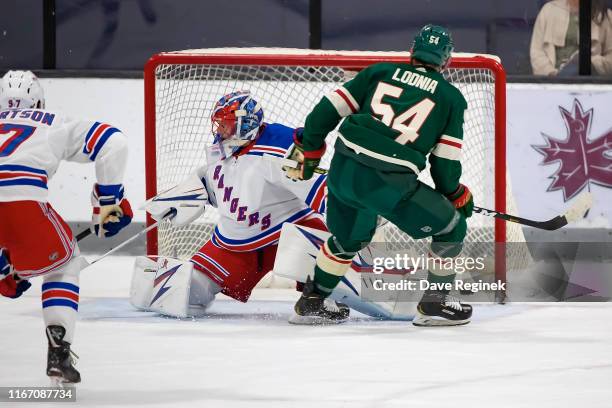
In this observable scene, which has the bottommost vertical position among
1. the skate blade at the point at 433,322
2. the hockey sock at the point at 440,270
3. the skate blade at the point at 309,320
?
the skate blade at the point at 309,320

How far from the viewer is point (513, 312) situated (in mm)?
5195

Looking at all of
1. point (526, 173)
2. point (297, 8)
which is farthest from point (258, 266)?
point (297, 8)

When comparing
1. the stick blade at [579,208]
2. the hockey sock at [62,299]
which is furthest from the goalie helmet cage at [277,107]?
the hockey sock at [62,299]

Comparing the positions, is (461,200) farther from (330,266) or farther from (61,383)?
(61,383)

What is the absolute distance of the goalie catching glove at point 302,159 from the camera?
15.4 feet

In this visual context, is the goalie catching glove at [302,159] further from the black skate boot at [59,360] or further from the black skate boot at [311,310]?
the black skate boot at [59,360]

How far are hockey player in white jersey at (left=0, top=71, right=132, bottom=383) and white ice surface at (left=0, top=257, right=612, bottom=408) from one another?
0.23 metres

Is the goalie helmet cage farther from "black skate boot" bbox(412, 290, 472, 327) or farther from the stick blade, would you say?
"black skate boot" bbox(412, 290, 472, 327)

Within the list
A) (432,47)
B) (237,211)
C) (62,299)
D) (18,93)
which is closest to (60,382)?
(62,299)

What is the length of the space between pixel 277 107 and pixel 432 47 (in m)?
1.69

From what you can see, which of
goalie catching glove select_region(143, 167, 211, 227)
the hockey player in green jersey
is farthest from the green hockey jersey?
goalie catching glove select_region(143, 167, 211, 227)

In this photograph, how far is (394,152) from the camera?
4.50 meters

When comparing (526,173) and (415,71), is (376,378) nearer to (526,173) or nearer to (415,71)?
(415,71)

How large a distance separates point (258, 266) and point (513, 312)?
98cm
